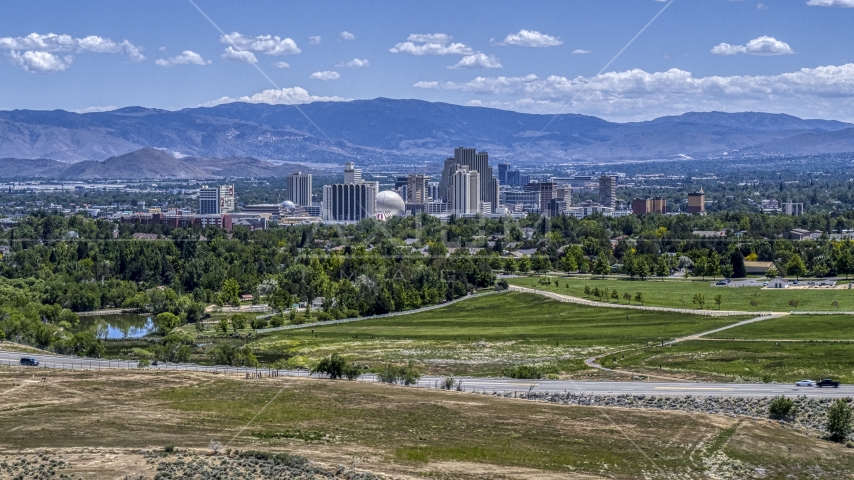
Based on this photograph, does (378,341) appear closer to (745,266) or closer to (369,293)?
(369,293)

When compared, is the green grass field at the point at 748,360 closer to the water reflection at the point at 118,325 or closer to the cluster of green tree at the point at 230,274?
the cluster of green tree at the point at 230,274

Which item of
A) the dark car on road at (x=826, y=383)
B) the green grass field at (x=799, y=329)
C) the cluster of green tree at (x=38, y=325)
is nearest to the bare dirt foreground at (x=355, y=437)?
the dark car on road at (x=826, y=383)

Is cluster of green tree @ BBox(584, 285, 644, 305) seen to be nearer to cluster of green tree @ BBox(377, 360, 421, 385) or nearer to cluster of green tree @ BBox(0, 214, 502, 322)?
cluster of green tree @ BBox(0, 214, 502, 322)

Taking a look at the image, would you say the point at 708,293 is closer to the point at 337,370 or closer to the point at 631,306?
the point at 631,306

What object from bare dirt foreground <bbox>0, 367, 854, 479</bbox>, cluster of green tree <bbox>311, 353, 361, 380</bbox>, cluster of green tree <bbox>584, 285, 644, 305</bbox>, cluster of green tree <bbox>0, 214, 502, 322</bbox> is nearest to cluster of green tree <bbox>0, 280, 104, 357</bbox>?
cluster of green tree <bbox>0, 214, 502, 322</bbox>

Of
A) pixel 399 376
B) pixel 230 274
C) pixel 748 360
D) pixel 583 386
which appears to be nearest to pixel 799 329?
pixel 748 360

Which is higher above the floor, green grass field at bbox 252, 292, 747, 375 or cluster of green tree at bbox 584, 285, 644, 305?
Answer: cluster of green tree at bbox 584, 285, 644, 305

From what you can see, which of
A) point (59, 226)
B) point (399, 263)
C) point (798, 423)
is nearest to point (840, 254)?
point (399, 263)
